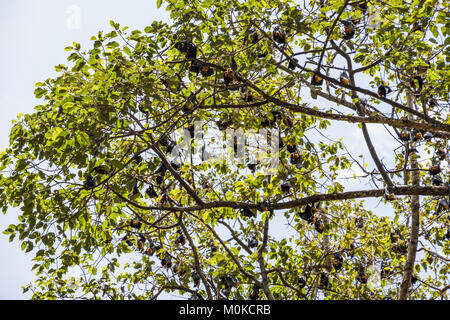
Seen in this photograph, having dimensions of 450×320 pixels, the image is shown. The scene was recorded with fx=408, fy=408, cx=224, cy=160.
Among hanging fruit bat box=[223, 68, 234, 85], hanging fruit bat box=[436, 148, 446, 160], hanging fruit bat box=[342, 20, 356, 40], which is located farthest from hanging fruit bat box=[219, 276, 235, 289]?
hanging fruit bat box=[436, 148, 446, 160]

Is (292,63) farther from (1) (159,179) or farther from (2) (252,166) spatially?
(1) (159,179)

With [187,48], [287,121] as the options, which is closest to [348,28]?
[287,121]

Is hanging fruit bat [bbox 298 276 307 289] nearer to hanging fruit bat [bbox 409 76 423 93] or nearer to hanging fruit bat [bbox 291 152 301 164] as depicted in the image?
hanging fruit bat [bbox 291 152 301 164]

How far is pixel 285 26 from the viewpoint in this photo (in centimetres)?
338

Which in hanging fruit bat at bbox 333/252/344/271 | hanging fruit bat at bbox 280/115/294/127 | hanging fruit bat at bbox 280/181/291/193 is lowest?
hanging fruit bat at bbox 333/252/344/271

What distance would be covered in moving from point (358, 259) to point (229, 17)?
11.2ft

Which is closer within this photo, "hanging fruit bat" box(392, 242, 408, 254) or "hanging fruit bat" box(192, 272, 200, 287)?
"hanging fruit bat" box(192, 272, 200, 287)

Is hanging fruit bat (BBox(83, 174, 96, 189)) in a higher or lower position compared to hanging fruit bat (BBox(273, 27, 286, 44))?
lower

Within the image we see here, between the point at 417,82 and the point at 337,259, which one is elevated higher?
the point at 417,82

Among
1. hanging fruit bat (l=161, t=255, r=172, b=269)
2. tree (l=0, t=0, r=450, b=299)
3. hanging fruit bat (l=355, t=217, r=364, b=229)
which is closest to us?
tree (l=0, t=0, r=450, b=299)

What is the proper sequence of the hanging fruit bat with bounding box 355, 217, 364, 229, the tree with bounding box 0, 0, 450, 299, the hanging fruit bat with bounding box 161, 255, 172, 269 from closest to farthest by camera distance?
the tree with bounding box 0, 0, 450, 299 < the hanging fruit bat with bounding box 161, 255, 172, 269 < the hanging fruit bat with bounding box 355, 217, 364, 229

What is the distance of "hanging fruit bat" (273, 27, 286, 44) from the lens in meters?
3.57

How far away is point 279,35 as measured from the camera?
11.7 feet

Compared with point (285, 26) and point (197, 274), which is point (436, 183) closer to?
point (285, 26)
